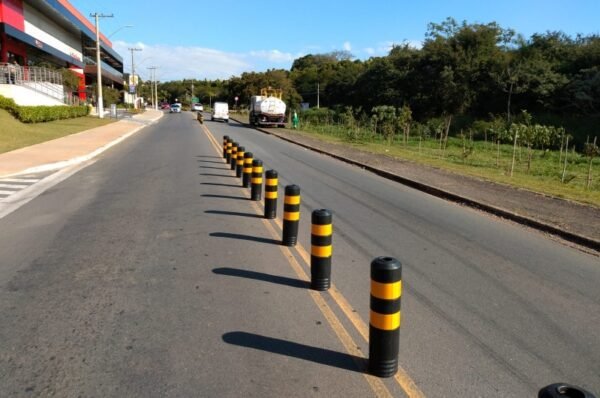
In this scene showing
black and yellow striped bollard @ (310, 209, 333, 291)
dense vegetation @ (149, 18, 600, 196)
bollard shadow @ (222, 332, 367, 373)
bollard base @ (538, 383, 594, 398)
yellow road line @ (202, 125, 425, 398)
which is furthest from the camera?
dense vegetation @ (149, 18, 600, 196)

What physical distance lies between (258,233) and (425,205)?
4.80 metres

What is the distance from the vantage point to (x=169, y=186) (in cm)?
1295

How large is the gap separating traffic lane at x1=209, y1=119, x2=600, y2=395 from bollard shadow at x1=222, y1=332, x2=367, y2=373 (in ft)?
1.79

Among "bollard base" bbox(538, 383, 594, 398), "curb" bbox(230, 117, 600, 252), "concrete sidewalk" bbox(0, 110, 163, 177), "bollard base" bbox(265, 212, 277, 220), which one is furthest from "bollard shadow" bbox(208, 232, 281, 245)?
"concrete sidewalk" bbox(0, 110, 163, 177)

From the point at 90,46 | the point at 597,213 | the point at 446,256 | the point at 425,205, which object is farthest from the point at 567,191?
the point at 90,46

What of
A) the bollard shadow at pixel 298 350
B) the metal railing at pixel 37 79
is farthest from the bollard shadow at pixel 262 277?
the metal railing at pixel 37 79

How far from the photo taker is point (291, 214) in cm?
741

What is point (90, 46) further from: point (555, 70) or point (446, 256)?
point (446, 256)

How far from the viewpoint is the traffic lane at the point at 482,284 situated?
4.38 meters

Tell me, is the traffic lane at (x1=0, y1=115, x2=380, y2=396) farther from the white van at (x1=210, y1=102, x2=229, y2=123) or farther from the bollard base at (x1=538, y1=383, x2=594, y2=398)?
the white van at (x1=210, y1=102, x2=229, y2=123)

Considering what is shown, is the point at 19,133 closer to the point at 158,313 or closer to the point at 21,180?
the point at 21,180

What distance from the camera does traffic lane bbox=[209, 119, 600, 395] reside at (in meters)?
4.38

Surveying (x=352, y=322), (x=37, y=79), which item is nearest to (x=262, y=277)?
(x=352, y=322)

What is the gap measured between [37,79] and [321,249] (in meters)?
42.6
